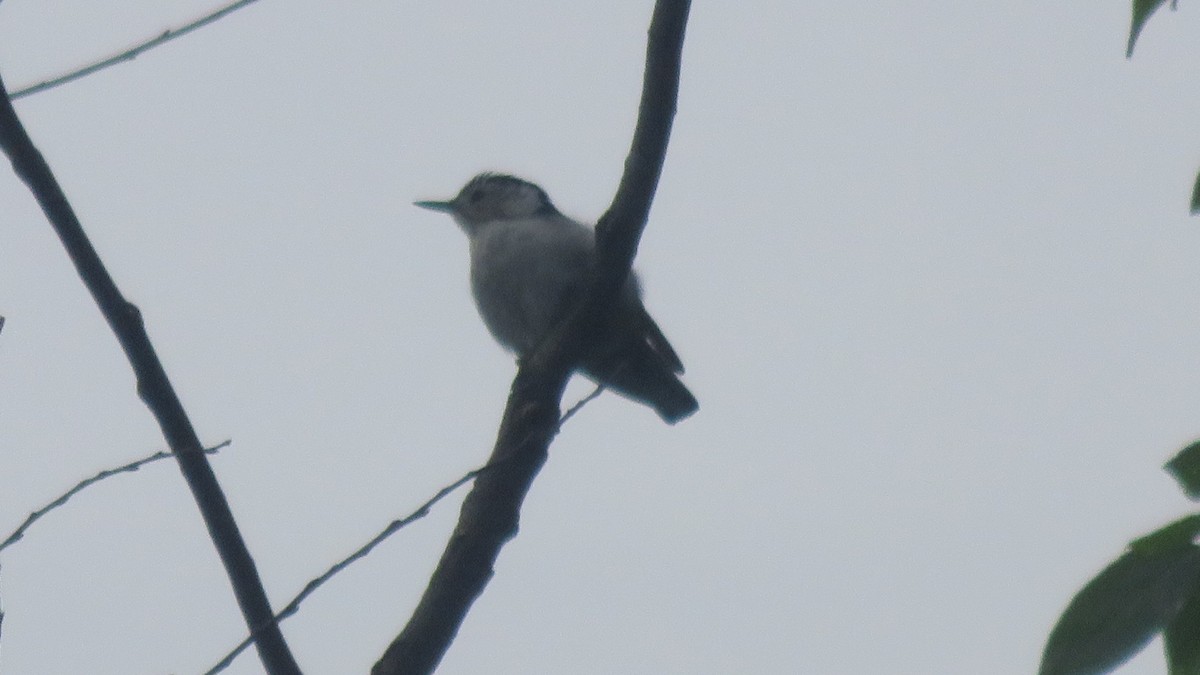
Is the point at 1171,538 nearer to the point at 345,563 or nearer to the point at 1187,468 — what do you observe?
the point at 1187,468

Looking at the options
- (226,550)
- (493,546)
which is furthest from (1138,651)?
(493,546)

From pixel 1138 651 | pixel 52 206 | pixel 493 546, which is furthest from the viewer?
pixel 493 546

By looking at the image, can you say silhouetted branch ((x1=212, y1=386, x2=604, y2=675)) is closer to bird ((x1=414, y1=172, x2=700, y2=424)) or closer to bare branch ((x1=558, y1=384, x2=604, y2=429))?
bare branch ((x1=558, y1=384, x2=604, y2=429))

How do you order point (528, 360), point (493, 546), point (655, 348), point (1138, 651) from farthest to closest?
point (655, 348)
point (528, 360)
point (493, 546)
point (1138, 651)

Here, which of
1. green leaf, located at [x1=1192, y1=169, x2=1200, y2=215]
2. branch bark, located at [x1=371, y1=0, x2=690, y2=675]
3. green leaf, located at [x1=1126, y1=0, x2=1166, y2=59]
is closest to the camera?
green leaf, located at [x1=1126, y1=0, x2=1166, y2=59]

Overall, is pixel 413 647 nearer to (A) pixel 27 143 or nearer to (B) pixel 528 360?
(B) pixel 528 360

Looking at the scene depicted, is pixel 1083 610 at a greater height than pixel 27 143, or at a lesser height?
lesser

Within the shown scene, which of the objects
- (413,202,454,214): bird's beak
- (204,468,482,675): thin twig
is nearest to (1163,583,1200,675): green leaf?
(204,468,482,675): thin twig

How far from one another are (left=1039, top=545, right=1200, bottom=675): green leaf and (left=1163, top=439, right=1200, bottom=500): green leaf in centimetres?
6

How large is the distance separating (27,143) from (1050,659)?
1419mm

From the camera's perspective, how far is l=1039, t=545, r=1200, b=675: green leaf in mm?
1312

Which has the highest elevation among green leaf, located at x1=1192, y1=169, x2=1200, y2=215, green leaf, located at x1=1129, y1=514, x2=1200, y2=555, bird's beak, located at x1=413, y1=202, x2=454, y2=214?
bird's beak, located at x1=413, y1=202, x2=454, y2=214

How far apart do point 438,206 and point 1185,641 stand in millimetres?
7415

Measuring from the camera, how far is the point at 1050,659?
133 cm
